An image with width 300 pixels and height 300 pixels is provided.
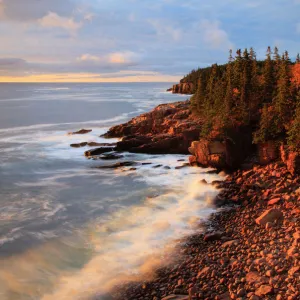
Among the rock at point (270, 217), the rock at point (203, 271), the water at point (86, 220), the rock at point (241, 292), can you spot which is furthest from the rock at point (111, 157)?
the rock at point (241, 292)

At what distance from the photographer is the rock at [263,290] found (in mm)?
12062

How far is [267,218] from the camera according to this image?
60.0 feet

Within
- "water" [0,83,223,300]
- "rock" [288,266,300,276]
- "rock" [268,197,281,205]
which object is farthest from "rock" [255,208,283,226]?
"rock" [288,266,300,276]

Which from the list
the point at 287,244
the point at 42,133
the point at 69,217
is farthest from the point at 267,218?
the point at 42,133

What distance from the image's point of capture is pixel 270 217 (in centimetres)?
1830

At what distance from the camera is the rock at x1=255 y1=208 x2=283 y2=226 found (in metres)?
18.2

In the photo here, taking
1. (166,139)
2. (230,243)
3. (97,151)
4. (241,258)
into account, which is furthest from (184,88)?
(241,258)

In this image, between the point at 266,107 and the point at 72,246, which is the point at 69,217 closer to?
the point at 72,246

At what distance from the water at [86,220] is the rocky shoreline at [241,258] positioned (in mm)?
1360

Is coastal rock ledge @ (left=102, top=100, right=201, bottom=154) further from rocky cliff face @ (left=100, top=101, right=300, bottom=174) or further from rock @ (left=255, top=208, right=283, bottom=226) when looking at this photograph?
rock @ (left=255, top=208, right=283, bottom=226)

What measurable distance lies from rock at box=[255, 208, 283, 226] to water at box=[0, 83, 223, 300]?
379cm

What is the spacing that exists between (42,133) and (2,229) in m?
42.0

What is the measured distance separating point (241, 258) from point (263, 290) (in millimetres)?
2624

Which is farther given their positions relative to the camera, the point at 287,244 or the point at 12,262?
the point at 12,262
